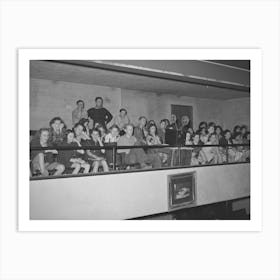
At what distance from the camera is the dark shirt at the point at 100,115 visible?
4434 millimetres

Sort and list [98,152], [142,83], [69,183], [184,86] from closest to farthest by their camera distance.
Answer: [69,183] → [98,152] → [142,83] → [184,86]

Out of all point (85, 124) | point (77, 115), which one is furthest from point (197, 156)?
point (77, 115)

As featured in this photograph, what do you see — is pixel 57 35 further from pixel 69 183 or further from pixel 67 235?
pixel 67 235

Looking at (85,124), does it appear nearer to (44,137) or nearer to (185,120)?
(44,137)

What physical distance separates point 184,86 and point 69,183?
2.38 metres

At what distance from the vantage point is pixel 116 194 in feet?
10.4

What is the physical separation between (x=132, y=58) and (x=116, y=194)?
143 cm

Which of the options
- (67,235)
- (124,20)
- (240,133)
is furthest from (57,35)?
(240,133)

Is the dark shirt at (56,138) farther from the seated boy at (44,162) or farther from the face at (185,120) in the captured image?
the face at (185,120)

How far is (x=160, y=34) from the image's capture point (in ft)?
7.70

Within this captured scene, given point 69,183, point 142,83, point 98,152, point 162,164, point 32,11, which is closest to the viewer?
point 32,11

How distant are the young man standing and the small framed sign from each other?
1.40m
